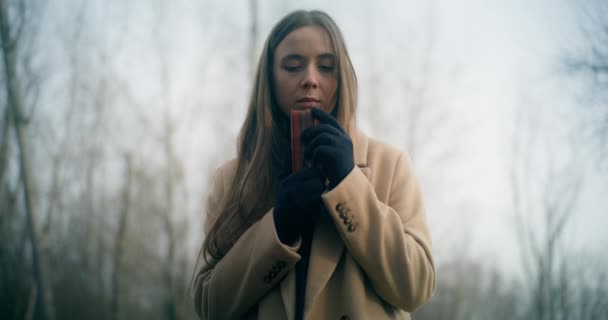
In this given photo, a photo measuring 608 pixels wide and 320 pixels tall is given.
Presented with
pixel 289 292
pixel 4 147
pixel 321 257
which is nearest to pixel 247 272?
→ pixel 289 292

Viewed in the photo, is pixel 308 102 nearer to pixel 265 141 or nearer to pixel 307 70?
pixel 307 70

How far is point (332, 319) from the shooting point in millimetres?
1442

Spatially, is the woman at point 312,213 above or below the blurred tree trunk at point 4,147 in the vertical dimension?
above

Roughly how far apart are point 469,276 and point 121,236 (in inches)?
565

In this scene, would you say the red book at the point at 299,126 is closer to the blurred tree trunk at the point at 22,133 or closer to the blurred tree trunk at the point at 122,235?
the blurred tree trunk at the point at 22,133

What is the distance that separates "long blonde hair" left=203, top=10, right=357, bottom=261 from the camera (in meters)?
1.72

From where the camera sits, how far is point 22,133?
6.68 meters

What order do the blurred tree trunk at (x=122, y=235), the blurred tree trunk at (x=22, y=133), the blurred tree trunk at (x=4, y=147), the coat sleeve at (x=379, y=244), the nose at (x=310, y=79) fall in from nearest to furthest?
the coat sleeve at (x=379, y=244), the nose at (x=310, y=79), the blurred tree trunk at (x=22, y=133), the blurred tree trunk at (x=4, y=147), the blurred tree trunk at (x=122, y=235)

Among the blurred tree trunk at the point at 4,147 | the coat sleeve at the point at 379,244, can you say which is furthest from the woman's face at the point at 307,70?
the blurred tree trunk at the point at 4,147

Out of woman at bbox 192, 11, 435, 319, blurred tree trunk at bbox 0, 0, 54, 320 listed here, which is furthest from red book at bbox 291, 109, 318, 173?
blurred tree trunk at bbox 0, 0, 54, 320

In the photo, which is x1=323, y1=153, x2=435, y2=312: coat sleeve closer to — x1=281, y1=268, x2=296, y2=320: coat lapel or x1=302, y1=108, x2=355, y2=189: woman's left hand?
x1=302, y1=108, x2=355, y2=189: woman's left hand

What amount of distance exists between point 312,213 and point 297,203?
0.08m

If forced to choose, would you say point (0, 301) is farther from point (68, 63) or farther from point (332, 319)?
point (332, 319)

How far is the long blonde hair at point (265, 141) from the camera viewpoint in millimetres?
1716
